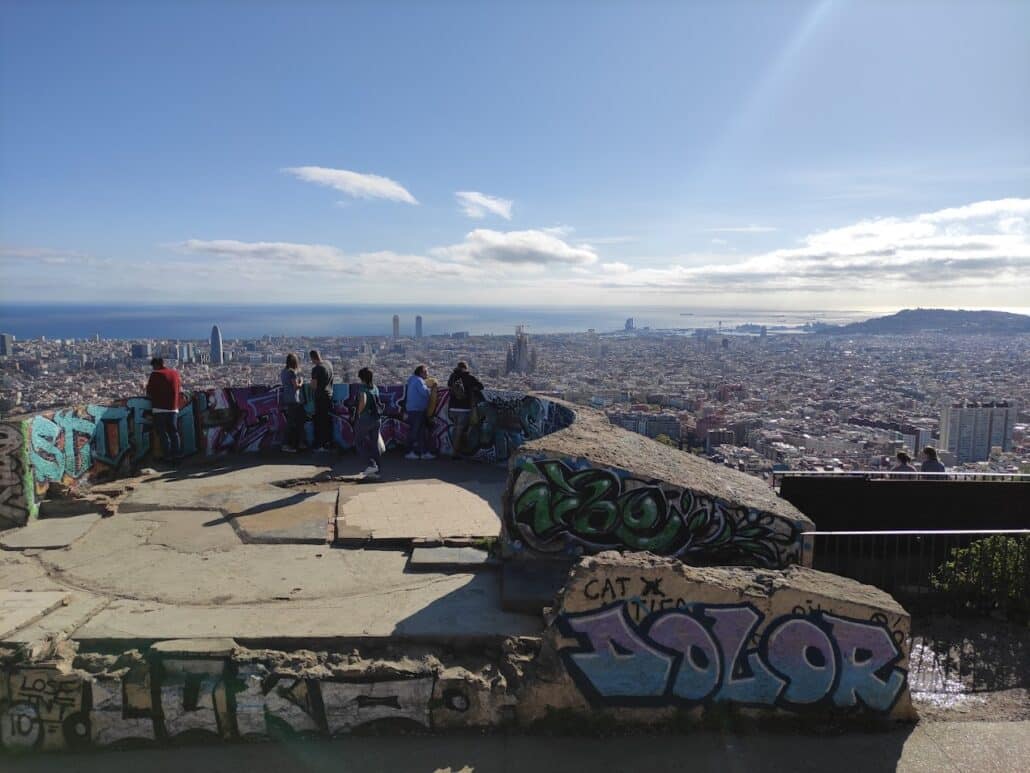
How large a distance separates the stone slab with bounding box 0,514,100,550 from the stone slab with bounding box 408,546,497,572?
13.5 feet

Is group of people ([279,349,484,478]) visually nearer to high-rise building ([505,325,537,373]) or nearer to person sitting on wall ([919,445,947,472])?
person sitting on wall ([919,445,947,472])

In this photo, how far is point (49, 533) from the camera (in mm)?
7852

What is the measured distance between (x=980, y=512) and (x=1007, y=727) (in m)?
5.15

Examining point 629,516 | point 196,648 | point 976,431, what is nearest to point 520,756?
point 196,648

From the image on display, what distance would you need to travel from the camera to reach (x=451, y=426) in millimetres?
12148

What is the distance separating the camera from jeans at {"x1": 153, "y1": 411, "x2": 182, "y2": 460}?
36.2ft

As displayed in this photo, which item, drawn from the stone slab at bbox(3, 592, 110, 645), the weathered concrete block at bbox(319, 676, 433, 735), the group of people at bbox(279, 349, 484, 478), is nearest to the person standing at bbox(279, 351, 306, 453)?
the group of people at bbox(279, 349, 484, 478)

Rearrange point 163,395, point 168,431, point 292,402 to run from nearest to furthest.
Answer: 1. point 163,395
2. point 168,431
3. point 292,402

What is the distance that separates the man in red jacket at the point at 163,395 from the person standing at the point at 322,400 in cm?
229

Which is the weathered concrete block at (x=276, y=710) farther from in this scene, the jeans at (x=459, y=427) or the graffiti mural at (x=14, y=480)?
the jeans at (x=459, y=427)

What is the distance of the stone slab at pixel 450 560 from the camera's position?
22.4 feet

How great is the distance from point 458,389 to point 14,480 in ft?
21.2

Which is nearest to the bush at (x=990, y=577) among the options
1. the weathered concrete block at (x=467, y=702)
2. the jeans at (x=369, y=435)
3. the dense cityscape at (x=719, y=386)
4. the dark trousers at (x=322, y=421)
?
the dense cityscape at (x=719, y=386)

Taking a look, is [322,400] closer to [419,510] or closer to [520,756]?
[419,510]
